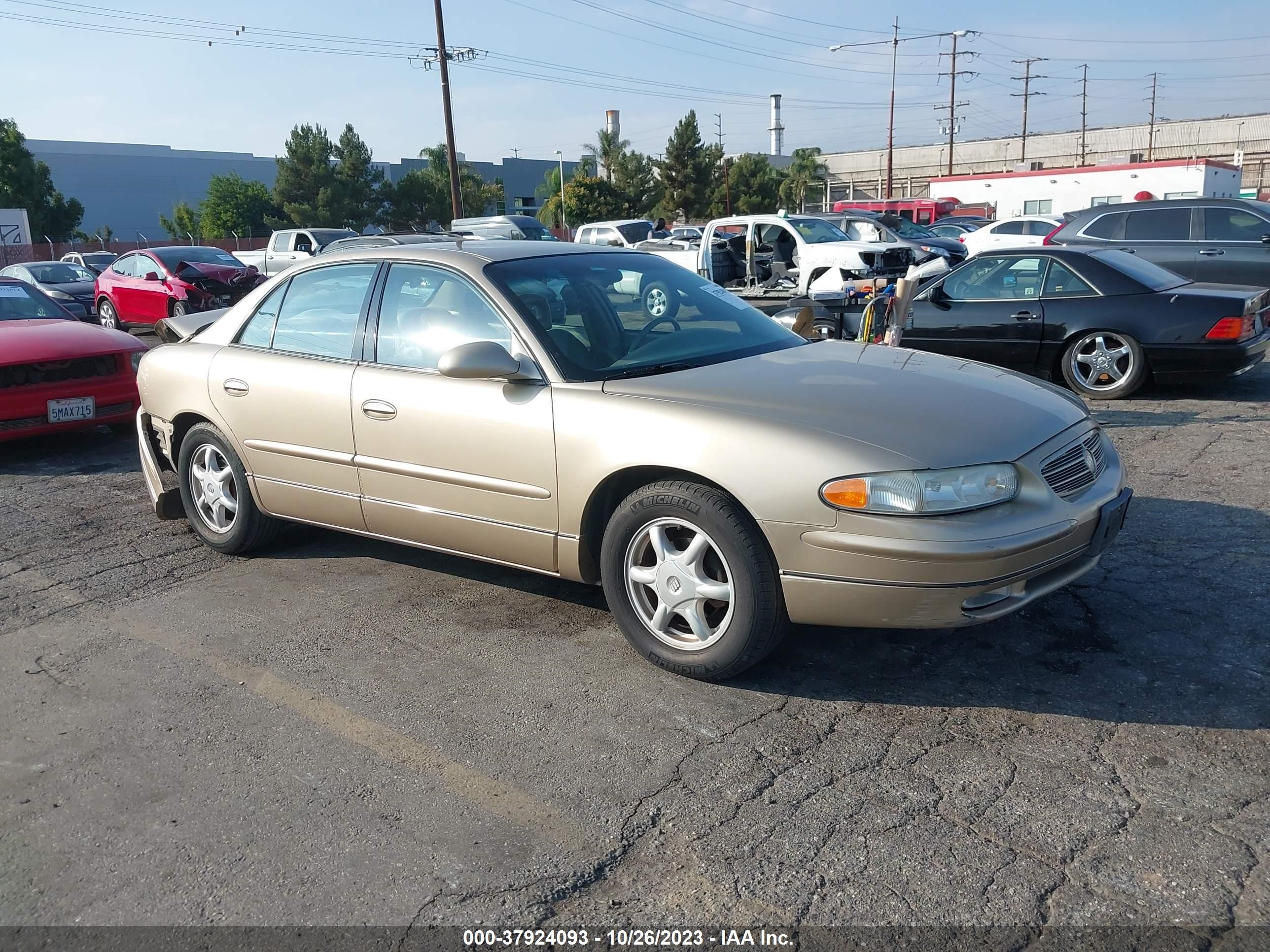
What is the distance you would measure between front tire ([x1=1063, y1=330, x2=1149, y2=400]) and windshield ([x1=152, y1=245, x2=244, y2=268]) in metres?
14.7

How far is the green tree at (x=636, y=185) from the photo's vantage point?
57.5 meters

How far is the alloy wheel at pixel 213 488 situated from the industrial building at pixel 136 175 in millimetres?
63968

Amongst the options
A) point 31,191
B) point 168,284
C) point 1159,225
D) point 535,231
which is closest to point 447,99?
point 535,231

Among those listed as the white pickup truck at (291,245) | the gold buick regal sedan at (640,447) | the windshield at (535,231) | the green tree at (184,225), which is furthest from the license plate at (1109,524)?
the green tree at (184,225)

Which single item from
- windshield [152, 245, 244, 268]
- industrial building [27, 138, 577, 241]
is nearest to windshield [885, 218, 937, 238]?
windshield [152, 245, 244, 268]

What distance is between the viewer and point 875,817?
2842 millimetres

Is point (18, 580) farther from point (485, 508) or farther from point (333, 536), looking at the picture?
point (485, 508)

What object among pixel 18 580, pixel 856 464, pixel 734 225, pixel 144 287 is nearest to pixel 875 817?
pixel 856 464

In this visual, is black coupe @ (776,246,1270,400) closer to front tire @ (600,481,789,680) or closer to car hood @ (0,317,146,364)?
front tire @ (600,481,789,680)

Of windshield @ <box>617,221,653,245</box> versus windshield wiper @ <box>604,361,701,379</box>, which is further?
windshield @ <box>617,221,653,245</box>

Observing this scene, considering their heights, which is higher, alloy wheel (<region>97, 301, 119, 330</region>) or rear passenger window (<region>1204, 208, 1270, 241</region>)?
rear passenger window (<region>1204, 208, 1270, 241</region>)

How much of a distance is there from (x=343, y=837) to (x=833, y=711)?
1.62 meters

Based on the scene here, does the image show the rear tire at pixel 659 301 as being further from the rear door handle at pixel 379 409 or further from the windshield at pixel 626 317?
the rear door handle at pixel 379 409

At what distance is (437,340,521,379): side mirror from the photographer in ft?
12.8
